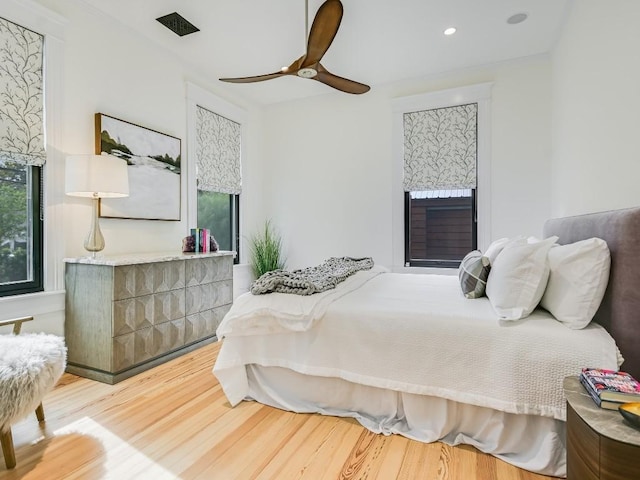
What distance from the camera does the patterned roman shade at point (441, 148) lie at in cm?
406

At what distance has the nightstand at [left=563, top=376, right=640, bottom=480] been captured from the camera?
0.96 metres

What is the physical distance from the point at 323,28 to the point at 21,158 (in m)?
2.30

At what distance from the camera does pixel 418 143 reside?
14.1 ft

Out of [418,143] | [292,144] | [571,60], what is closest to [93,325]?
[292,144]

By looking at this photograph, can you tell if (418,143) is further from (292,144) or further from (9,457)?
(9,457)

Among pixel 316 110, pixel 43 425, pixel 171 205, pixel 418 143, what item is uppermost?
pixel 316 110

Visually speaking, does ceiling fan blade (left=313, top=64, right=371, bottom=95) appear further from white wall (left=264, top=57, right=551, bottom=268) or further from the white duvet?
the white duvet

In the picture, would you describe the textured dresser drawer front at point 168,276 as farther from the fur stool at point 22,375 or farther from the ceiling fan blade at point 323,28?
the ceiling fan blade at point 323,28

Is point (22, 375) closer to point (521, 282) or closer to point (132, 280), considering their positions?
point (132, 280)

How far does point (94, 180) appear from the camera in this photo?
2.51 m

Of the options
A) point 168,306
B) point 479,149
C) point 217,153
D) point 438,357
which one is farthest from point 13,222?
point 479,149

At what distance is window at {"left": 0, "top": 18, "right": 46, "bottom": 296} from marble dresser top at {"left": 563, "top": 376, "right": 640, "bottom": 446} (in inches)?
132

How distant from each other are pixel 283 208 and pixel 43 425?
11.9 ft

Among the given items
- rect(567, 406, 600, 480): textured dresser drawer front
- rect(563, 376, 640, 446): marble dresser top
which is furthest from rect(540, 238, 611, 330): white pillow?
rect(567, 406, 600, 480): textured dresser drawer front
